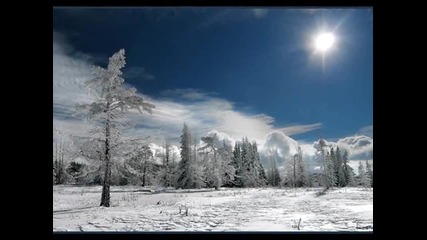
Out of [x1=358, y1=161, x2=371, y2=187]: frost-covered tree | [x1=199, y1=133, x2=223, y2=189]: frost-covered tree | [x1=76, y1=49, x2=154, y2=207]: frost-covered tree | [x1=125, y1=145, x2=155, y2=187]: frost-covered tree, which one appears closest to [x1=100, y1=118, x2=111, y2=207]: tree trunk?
[x1=76, y1=49, x2=154, y2=207]: frost-covered tree

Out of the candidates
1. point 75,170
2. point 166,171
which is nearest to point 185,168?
point 166,171

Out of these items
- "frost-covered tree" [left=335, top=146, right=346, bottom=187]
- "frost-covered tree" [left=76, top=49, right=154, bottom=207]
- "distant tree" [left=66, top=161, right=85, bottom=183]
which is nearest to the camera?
"frost-covered tree" [left=76, top=49, right=154, bottom=207]

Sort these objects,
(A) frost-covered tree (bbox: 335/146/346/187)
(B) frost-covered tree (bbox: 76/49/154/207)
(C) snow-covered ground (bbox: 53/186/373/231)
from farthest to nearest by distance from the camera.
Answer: (A) frost-covered tree (bbox: 335/146/346/187), (B) frost-covered tree (bbox: 76/49/154/207), (C) snow-covered ground (bbox: 53/186/373/231)

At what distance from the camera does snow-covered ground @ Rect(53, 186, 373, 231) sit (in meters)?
6.68

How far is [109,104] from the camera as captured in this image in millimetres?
7543

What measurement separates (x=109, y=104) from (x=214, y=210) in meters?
3.00

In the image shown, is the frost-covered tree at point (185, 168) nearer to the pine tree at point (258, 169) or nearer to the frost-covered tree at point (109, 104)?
the frost-covered tree at point (109, 104)

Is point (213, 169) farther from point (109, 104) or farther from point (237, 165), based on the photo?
point (109, 104)

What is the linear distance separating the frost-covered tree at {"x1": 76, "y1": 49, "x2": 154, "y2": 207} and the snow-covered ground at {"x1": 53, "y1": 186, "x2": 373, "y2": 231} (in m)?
0.42

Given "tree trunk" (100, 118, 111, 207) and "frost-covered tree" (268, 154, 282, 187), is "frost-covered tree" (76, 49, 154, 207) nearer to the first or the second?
"tree trunk" (100, 118, 111, 207)
